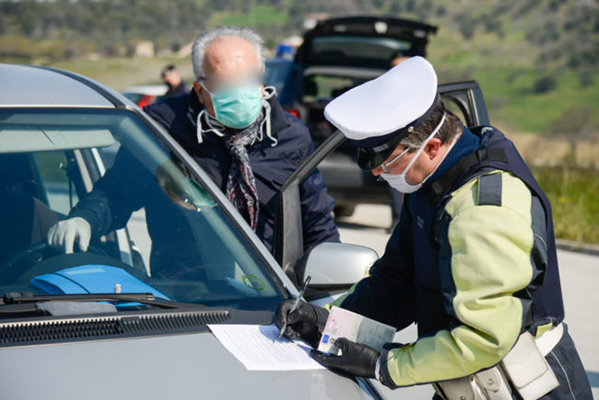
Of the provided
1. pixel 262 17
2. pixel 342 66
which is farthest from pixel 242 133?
pixel 262 17

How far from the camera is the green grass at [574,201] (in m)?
8.06

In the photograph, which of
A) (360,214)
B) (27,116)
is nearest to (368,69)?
(360,214)

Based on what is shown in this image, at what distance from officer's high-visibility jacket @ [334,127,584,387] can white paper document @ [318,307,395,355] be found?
0.11 meters

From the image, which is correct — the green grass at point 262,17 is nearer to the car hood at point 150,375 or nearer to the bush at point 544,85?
the bush at point 544,85

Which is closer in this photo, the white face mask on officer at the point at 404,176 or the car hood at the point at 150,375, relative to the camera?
the car hood at the point at 150,375

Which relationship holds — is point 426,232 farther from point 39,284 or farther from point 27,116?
point 27,116

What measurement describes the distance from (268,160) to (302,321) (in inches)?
50.8

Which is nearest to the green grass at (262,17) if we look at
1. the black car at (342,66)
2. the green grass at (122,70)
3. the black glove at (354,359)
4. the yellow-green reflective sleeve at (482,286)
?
the green grass at (122,70)

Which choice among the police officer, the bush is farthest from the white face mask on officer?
the bush

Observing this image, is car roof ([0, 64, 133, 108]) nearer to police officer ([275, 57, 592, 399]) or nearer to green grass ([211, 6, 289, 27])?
police officer ([275, 57, 592, 399])

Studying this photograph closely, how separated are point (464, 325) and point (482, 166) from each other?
37 centimetres

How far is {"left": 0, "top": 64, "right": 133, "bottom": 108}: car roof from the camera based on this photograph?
2480 mm

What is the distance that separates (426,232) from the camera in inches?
72.9

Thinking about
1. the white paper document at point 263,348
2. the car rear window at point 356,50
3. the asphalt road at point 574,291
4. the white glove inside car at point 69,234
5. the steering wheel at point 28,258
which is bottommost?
the asphalt road at point 574,291
